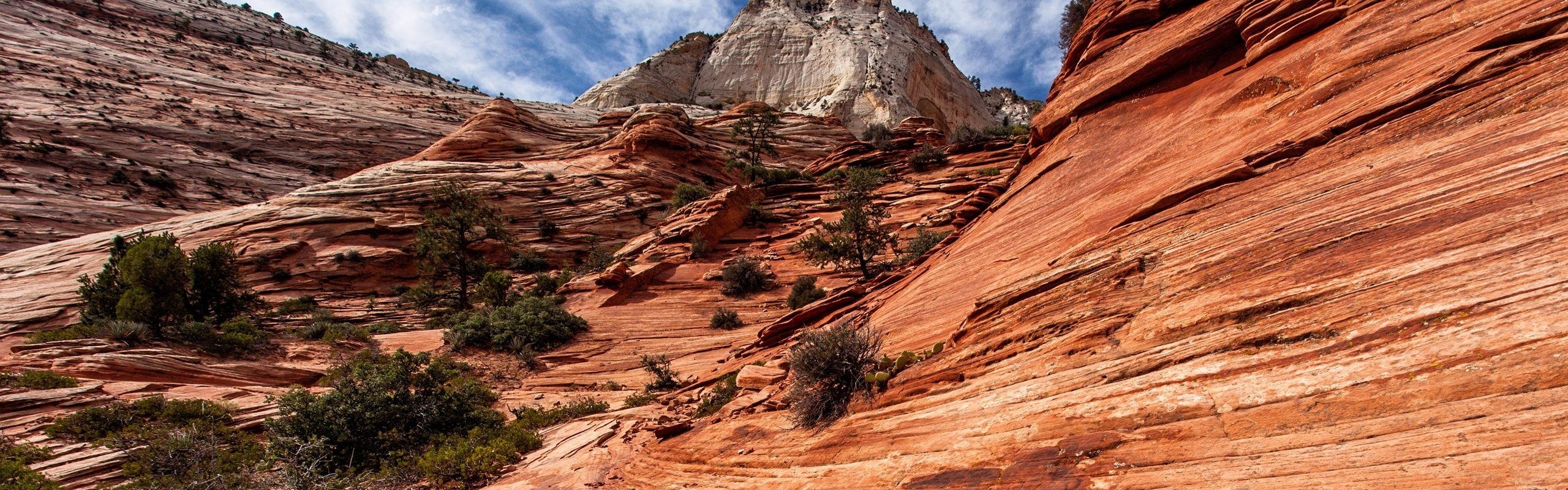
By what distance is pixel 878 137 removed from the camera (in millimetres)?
48000

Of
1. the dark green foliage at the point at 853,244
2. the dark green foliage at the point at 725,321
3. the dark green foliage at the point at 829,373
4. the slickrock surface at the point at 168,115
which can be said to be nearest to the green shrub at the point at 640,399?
the dark green foliage at the point at 725,321

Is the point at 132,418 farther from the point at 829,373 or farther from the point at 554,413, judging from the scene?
the point at 829,373

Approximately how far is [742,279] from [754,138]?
26562 millimetres

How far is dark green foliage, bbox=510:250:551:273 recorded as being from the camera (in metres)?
28.1

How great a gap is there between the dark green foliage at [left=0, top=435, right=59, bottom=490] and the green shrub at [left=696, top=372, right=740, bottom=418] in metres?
8.42

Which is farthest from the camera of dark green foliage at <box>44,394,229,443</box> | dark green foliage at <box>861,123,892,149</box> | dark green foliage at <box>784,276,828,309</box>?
dark green foliage at <box>861,123,892,149</box>

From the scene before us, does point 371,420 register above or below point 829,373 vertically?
below

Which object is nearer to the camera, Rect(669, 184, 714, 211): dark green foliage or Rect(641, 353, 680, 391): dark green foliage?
Rect(641, 353, 680, 391): dark green foliage

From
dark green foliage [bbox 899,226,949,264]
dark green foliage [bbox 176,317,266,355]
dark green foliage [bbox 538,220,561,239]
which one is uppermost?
dark green foliage [bbox 538,220,561,239]

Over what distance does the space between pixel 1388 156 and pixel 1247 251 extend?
1.55 metres

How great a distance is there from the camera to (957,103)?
257 ft

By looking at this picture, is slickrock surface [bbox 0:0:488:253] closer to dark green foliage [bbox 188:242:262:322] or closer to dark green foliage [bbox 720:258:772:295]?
dark green foliage [bbox 188:242:262:322]

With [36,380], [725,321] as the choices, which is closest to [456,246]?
[725,321]

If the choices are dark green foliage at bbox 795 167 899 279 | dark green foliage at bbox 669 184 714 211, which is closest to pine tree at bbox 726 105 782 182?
dark green foliage at bbox 669 184 714 211
